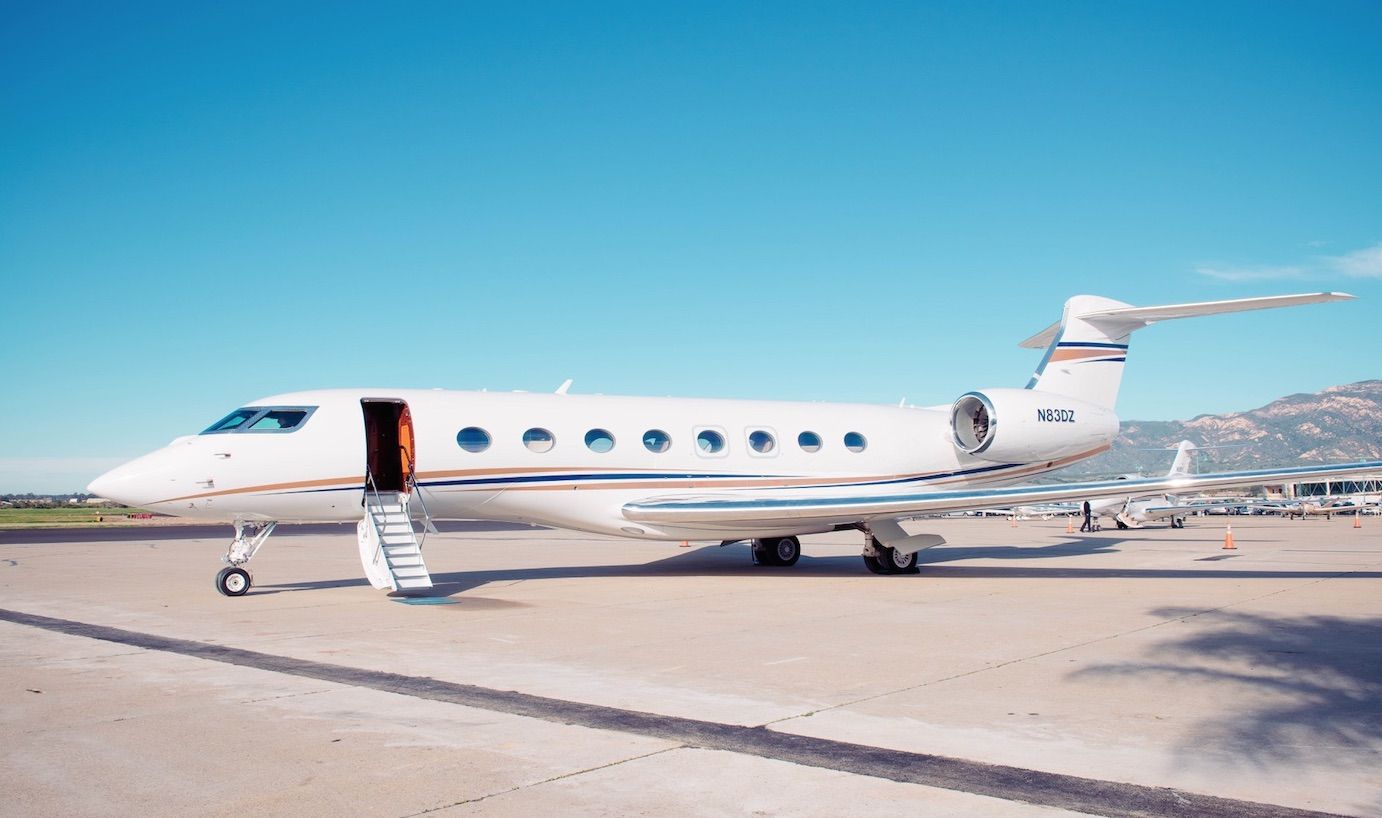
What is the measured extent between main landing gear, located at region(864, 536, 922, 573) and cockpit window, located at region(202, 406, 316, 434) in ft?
28.8

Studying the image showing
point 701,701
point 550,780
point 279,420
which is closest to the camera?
point 550,780

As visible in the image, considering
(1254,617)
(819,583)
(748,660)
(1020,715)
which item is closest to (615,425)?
(819,583)

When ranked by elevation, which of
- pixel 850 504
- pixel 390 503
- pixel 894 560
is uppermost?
pixel 390 503

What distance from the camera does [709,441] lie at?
16234mm

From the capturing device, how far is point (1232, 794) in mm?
4480

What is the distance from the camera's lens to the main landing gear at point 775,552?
1862 centimetres

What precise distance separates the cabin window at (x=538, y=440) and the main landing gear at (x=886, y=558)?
5.37 metres

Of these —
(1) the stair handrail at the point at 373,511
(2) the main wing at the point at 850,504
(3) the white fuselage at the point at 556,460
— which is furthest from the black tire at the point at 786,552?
(1) the stair handrail at the point at 373,511

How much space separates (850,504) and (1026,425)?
4378mm

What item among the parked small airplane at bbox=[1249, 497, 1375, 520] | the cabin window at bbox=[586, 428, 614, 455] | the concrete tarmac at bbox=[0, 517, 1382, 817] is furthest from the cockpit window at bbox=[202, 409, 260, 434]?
the parked small airplane at bbox=[1249, 497, 1375, 520]

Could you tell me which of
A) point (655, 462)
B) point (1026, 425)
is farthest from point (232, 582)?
point (1026, 425)

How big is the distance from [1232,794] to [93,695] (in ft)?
22.5

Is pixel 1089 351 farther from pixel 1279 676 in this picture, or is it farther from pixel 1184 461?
pixel 1184 461

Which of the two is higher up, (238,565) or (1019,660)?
(238,565)
